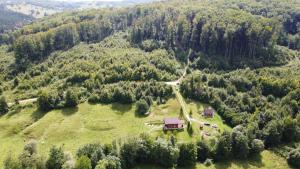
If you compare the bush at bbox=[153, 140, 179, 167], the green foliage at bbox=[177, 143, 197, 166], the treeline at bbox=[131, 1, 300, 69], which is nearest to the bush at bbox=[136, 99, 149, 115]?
the bush at bbox=[153, 140, 179, 167]

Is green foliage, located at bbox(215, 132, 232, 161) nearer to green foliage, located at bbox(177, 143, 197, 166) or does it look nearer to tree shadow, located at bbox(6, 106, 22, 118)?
green foliage, located at bbox(177, 143, 197, 166)

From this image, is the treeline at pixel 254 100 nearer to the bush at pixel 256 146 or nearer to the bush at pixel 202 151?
the bush at pixel 256 146

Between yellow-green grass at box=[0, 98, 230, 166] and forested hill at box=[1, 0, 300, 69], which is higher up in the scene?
forested hill at box=[1, 0, 300, 69]

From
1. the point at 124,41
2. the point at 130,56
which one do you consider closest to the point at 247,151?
the point at 130,56

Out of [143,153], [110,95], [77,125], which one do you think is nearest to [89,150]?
[143,153]

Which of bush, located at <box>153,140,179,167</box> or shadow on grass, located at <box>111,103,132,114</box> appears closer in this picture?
bush, located at <box>153,140,179,167</box>

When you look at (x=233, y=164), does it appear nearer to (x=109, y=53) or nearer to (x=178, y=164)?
(x=178, y=164)
